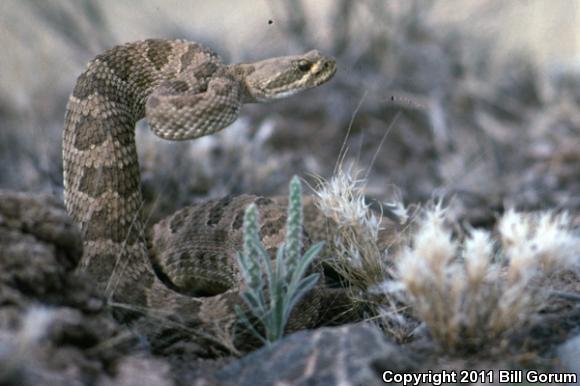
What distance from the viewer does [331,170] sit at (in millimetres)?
8125

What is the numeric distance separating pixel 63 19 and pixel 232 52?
7.22ft

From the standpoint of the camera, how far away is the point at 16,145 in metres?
8.34

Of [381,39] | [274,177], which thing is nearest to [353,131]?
[381,39]

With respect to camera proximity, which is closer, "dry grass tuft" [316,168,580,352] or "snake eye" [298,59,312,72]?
"dry grass tuft" [316,168,580,352]

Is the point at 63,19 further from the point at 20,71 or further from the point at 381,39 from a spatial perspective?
the point at 381,39

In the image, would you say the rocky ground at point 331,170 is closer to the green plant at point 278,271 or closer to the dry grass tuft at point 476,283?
the dry grass tuft at point 476,283

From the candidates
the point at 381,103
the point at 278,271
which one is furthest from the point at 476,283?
the point at 381,103

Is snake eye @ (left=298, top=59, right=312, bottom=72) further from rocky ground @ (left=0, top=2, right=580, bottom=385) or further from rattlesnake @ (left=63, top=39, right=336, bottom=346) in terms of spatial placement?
rocky ground @ (left=0, top=2, right=580, bottom=385)

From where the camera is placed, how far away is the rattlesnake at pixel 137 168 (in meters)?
4.42

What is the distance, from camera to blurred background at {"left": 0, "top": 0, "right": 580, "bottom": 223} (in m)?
7.55

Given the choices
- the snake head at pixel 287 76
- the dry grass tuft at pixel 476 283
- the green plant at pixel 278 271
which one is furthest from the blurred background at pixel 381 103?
the dry grass tuft at pixel 476 283

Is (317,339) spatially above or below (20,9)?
below

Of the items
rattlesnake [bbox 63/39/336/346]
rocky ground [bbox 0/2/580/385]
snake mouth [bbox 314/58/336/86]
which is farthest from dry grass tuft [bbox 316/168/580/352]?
snake mouth [bbox 314/58/336/86]

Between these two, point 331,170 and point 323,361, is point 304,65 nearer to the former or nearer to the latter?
point 323,361
